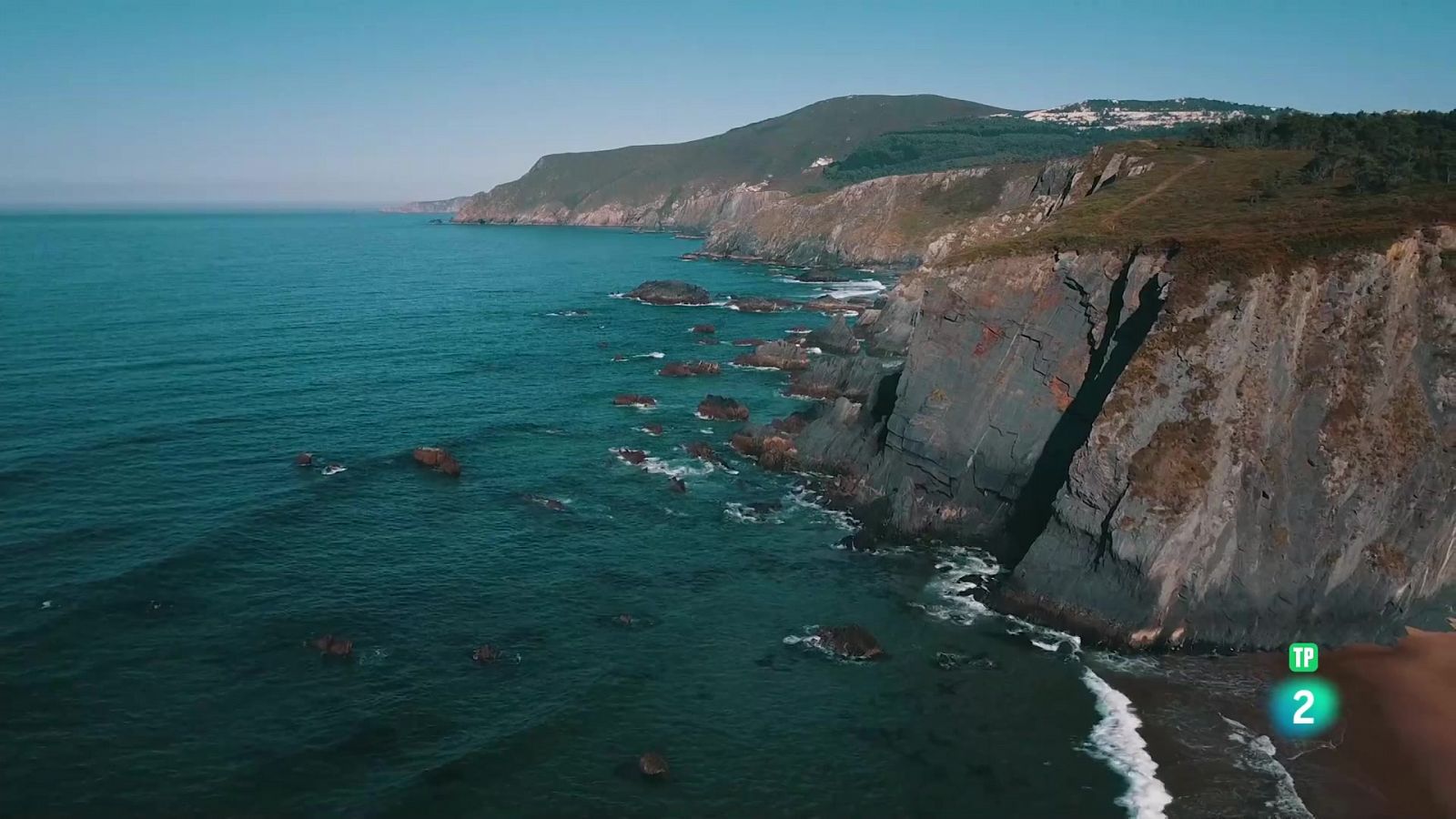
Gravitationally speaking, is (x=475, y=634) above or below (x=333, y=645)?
below

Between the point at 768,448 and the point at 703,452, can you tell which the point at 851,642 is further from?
the point at 703,452

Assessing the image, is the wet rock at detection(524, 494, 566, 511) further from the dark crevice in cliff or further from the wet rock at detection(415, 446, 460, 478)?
the dark crevice in cliff

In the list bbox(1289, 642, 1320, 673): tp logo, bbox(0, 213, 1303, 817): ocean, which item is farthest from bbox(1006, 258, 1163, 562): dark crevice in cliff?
bbox(1289, 642, 1320, 673): tp logo

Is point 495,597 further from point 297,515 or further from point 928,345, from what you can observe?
point 928,345

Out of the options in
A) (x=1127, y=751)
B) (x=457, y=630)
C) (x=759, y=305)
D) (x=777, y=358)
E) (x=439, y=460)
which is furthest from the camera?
(x=759, y=305)

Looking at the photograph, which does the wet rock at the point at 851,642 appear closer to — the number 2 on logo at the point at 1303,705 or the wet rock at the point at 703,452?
the number 2 on logo at the point at 1303,705

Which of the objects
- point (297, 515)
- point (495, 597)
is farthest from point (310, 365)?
point (495, 597)

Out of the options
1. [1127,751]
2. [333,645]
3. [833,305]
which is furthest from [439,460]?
[833,305]
